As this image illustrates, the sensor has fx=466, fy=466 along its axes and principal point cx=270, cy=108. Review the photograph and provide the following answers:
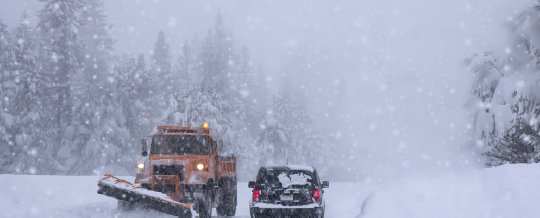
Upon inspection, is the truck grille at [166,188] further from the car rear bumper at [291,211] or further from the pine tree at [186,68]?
the pine tree at [186,68]

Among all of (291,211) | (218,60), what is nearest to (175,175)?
(291,211)

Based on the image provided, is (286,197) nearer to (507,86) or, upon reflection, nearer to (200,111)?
(507,86)

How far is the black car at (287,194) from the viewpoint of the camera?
1123cm

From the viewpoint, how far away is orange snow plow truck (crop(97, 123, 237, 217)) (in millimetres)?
10977

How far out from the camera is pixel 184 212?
10555 millimetres

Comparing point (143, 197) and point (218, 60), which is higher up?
point (218, 60)

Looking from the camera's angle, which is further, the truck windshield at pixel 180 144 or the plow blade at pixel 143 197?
the truck windshield at pixel 180 144

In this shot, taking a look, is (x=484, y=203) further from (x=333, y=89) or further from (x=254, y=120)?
(x=333, y=89)

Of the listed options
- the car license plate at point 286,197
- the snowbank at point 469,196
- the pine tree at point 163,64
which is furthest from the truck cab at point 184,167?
the pine tree at point 163,64

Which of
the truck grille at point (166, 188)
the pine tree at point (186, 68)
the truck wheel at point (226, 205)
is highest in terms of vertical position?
the pine tree at point (186, 68)

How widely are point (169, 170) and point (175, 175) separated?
0.47 meters

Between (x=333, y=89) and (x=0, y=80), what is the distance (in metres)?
96.0

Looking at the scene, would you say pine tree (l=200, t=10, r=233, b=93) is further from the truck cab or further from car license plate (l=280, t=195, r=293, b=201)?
car license plate (l=280, t=195, r=293, b=201)

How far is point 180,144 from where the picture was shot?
1316 centimetres
